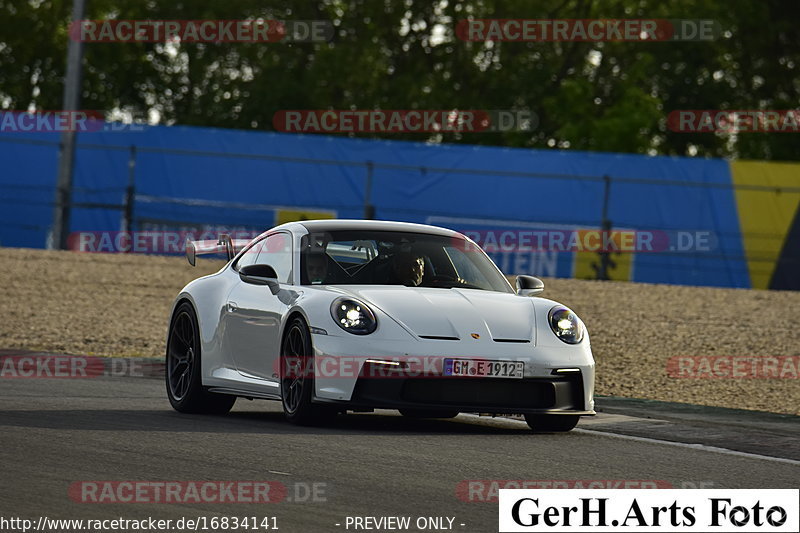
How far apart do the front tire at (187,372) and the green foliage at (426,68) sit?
3149 centimetres

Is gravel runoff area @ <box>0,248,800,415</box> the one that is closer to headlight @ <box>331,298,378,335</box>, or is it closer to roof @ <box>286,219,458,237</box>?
roof @ <box>286,219,458,237</box>

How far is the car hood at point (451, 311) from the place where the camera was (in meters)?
9.91

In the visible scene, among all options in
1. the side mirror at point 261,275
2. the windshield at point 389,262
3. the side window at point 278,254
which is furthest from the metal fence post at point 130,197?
the side mirror at point 261,275

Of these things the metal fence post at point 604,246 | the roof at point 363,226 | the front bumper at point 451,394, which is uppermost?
the metal fence post at point 604,246

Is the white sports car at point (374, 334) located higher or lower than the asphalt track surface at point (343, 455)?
higher

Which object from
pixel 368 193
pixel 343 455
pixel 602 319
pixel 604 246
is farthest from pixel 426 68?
pixel 343 455

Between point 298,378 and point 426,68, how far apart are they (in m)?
38.2

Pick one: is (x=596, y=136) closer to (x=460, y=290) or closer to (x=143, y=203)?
(x=143, y=203)

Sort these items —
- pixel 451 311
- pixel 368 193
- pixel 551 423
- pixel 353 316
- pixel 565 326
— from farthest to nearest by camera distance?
1. pixel 368 193
2. pixel 551 423
3. pixel 565 326
4. pixel 451 311
5. pixel 353 316

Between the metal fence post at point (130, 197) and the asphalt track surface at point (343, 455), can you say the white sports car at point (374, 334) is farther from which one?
the metal fence post at point (130, 197)

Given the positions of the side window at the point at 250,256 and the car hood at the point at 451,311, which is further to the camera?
the side window at the point at 250,256

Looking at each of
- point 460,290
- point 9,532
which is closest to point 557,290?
point 460,290

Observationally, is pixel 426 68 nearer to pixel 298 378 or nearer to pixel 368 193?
pixel 368 193

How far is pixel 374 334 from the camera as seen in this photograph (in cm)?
981
